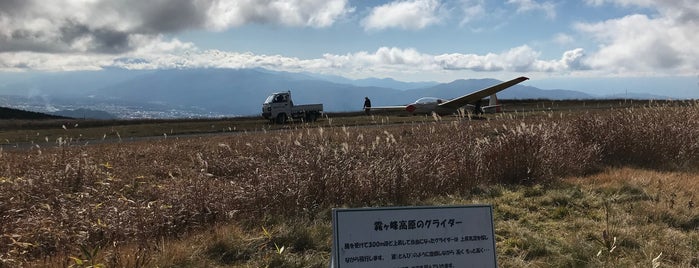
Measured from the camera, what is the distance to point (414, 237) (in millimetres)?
2533

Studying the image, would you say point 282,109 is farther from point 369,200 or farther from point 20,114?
point 20,114

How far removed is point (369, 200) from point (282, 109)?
26891mm

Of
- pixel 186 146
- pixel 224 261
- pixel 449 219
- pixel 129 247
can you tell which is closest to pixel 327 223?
pixel 224 261

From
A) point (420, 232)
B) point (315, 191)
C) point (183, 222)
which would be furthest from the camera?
point (315, 191)

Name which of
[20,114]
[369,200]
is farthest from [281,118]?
[20,114]

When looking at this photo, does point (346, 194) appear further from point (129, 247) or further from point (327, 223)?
point (129, 247)

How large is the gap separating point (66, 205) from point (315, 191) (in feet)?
9.58

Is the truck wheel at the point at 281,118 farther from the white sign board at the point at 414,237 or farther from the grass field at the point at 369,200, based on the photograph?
the white sign board at the point at 414,237

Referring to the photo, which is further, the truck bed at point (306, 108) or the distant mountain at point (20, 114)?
the distant mountain at point (20, 114)

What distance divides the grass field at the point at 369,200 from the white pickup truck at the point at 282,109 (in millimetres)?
22224

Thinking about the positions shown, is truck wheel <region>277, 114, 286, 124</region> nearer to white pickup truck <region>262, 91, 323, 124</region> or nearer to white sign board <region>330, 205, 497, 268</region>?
white pickup truck <region>262, 91, 323, 124</region>

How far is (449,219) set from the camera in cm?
262

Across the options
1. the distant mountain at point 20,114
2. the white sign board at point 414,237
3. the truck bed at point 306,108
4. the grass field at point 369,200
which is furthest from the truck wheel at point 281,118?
the distant mountain at point 20,114

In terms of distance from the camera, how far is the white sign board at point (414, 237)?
2.41 meters
